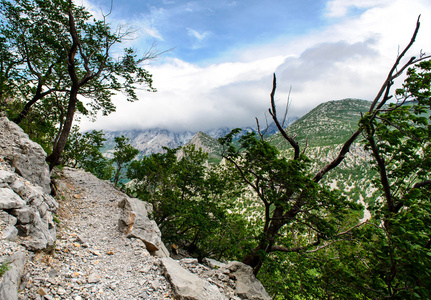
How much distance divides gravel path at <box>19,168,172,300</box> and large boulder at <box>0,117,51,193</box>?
2016 mm

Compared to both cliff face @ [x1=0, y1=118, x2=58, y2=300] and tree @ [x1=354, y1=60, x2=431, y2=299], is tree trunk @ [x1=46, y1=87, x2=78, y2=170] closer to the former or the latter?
cliff face @ [x1=0, y1=118, x2=58, y2=300]

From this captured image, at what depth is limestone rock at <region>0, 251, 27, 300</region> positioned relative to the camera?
4320 mm

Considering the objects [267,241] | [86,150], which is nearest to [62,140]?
[267,241]

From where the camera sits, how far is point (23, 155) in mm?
9695

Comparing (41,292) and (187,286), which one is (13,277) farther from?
(187,286)

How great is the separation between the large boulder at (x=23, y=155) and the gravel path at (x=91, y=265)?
202cm

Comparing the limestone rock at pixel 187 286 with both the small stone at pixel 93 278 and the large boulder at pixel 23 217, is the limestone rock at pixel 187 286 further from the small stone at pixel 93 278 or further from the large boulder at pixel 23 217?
the large boulder at pixel 23 217

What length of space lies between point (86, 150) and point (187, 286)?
31770 millimetres

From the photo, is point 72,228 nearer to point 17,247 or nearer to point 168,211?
point 17,247

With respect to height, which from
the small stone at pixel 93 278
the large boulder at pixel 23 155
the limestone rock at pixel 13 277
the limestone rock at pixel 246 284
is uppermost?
the large boulder at pixel 23 155

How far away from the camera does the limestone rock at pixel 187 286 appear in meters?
6.87

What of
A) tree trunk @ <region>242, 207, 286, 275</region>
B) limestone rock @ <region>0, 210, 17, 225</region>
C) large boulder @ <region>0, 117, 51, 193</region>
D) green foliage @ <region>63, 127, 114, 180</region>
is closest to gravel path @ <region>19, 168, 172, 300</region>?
limestone rock @ <region>0, 210, 17, 225</region>

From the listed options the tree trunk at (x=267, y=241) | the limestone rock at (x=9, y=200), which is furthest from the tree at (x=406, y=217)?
the limestone rock at (x=9, y=200)

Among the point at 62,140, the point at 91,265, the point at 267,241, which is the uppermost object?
the point at 62,140
